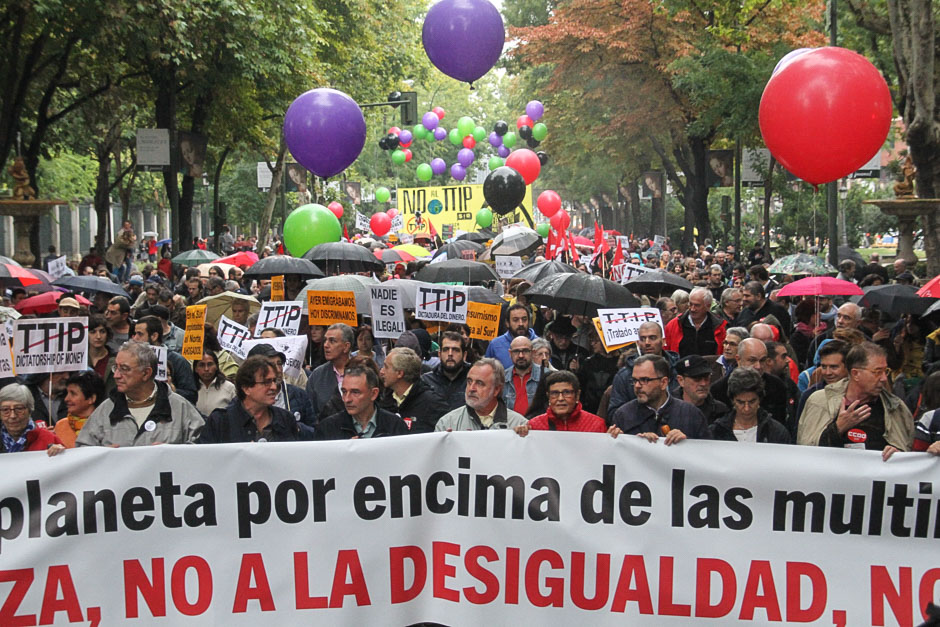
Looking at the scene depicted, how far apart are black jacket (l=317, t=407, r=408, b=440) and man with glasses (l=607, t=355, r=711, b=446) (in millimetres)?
1199

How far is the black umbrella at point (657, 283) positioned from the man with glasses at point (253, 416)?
22.8ft

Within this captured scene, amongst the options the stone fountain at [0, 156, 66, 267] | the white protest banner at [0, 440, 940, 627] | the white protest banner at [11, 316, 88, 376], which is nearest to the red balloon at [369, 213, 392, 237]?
the stone fountain at [0, 156, 66, 267]

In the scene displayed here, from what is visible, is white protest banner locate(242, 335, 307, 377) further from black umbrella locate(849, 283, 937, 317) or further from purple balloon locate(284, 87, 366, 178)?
purple balloon locate(284, 87, 366, 178)

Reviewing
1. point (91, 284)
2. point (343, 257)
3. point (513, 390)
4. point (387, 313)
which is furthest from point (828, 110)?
point (91, 284)

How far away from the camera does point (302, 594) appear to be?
5.03 meters

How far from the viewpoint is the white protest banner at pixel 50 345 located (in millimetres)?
7252

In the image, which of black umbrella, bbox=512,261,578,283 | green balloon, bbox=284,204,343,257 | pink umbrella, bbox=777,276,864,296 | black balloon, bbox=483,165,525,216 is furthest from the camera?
black balloon, bbox=483,165,525,216

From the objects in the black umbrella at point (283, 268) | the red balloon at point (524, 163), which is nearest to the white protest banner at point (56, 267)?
the black umbrella at point (283, 268)

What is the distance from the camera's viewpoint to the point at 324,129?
14.2m

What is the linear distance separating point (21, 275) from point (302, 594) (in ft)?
25.5

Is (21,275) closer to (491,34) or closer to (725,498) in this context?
(491,34)

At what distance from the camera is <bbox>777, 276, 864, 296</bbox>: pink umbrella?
1084 cm

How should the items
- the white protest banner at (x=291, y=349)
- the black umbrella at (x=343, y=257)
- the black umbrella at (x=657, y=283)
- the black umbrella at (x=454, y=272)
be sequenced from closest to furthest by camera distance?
the white protest banner at (x=291, y=349) < the black umbrella at (x=657, y=283) < the black umbrella at (x=454, y=272) < the black umbrella at (x=343, y=257)

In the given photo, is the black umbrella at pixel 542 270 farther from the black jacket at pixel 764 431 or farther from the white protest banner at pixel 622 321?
the black jacket at pixel 764 431
